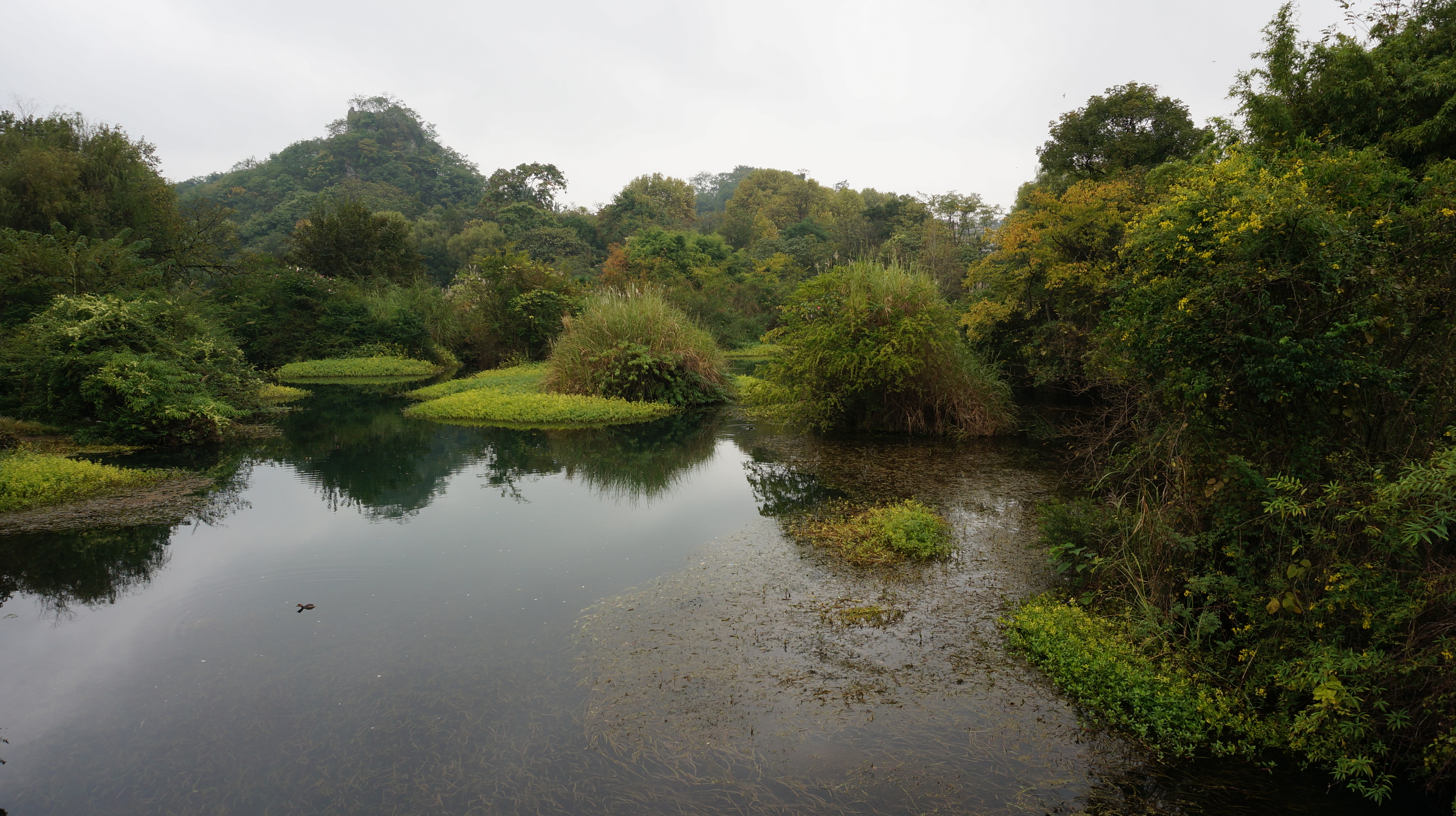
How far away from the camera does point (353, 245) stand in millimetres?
31641

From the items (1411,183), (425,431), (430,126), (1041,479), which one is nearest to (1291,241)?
(1411,183)

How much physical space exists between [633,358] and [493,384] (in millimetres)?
5434

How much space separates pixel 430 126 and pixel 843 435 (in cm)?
9101

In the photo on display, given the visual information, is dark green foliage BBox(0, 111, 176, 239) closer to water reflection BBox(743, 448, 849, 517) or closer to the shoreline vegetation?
the shoreline vegetation

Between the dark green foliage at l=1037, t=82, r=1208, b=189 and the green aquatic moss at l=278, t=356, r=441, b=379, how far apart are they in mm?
22443

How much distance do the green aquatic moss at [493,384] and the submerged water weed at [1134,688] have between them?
1432 cm

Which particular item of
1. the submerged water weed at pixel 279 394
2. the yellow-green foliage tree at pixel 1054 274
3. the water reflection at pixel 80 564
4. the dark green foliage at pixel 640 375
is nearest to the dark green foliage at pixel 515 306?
the submerged water weed at pixel 279 394

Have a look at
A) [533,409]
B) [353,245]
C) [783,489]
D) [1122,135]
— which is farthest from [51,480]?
[353,245]

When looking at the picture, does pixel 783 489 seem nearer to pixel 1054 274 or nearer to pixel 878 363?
pixel 878 363

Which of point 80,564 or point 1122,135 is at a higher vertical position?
point 1122,135

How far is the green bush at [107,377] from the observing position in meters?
10.8

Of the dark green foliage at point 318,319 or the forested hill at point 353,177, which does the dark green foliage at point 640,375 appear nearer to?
the dark green foliage at point 318,319

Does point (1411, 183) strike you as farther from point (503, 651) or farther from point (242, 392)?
point (242, 392)

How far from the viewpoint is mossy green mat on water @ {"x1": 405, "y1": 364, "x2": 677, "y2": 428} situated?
50.0ft
